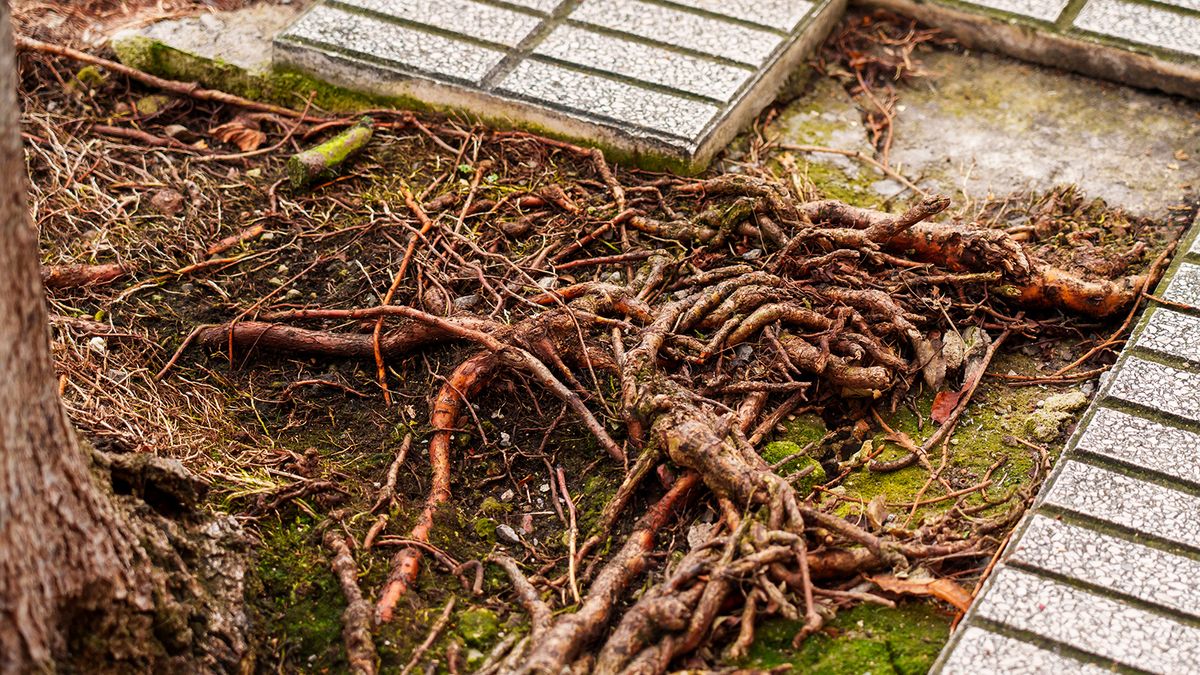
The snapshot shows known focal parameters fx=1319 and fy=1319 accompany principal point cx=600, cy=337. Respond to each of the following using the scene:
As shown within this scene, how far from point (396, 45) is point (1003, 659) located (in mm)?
2594

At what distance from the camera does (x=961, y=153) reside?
3.95 meters

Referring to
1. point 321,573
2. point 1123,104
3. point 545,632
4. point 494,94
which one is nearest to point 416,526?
point 321,573

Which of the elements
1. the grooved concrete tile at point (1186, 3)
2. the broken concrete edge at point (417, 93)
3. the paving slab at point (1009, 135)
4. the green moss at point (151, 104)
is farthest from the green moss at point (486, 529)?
the grooved concrete tile at point (1186, 3)

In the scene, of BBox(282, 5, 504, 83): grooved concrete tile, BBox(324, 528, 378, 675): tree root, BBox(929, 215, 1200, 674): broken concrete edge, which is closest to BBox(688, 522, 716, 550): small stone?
BBox(929, 215, 1200, 674): broken concrete edge

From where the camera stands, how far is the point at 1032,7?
434 cm

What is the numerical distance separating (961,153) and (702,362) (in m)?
1.39

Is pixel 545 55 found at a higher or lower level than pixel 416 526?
higher

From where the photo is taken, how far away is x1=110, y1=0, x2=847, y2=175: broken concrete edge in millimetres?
3750

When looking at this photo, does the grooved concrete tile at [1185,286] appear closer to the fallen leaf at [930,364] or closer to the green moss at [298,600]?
the fallen leaf at [930,364]

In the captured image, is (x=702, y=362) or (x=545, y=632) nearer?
(x=545, y=632)

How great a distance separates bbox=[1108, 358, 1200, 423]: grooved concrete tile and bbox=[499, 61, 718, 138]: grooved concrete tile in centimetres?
135

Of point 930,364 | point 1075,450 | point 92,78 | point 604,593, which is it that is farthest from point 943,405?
point 92,78

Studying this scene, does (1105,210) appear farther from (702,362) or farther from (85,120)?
(85,120)

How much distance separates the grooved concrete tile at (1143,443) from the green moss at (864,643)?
1.83ft
